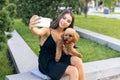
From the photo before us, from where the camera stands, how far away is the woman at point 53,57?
371cm

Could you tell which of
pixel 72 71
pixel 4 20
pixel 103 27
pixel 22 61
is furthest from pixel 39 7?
pixel 72 71

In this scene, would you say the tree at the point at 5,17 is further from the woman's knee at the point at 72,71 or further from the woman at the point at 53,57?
the woman's knee at the point at 72,71

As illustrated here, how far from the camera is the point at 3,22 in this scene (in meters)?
4.41

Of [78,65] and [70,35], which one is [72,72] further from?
[70,35]

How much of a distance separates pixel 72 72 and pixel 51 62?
14.7 inches

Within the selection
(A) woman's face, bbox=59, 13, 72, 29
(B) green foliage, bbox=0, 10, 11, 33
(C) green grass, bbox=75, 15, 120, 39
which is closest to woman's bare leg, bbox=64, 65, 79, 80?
(A) woman's face, bbox=59, 13, 72, 29

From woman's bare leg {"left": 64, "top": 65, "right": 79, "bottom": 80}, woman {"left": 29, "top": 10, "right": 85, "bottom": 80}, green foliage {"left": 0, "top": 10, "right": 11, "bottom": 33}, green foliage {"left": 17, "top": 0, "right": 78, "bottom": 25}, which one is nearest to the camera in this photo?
woman's bare leg {"left": 64, "top": 65, "right": 79, "bottom": 80}

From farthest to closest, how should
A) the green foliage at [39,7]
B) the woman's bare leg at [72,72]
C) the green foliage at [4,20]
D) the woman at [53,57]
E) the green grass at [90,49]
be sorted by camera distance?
the green foliage at [39,7] < the green grass at [90,49] < the green foliage at [4,20] < the woman at [53,57] < the woman's bare leg at [72,72]

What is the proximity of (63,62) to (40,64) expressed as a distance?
35cm

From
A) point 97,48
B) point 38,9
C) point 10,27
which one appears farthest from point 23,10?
point 10,27

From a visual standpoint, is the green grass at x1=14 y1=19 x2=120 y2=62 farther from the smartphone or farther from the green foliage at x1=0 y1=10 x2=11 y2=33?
the smartphone

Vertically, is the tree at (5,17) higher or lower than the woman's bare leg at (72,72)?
higher

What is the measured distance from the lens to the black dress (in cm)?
371

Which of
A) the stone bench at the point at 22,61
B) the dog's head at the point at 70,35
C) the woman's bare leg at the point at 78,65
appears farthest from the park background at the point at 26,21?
the woman's bare leg at the point at 78,65
